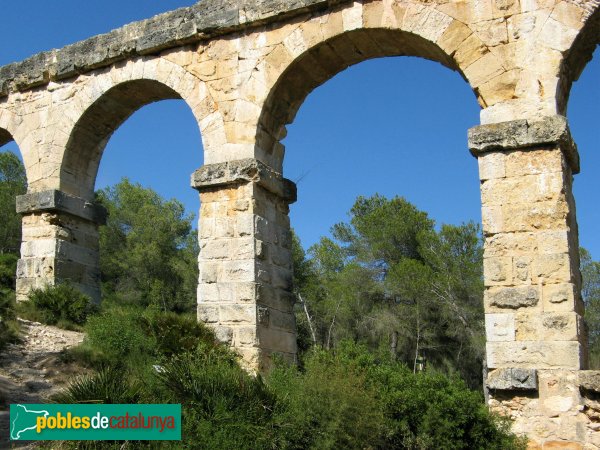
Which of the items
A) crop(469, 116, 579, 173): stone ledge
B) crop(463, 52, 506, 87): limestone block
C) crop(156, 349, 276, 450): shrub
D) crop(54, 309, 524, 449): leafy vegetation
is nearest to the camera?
crop(156, 349, 276, 450): shrub

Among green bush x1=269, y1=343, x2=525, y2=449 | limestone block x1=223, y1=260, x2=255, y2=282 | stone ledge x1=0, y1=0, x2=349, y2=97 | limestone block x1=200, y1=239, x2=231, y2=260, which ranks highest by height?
stone ledge x1=0, y1=0, x2=349, y2=97

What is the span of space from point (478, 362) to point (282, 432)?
1311cm

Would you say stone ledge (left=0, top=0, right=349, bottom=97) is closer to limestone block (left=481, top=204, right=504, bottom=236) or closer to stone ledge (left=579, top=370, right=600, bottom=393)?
limestone block (left=481, top=204, right=504, bottom=236)

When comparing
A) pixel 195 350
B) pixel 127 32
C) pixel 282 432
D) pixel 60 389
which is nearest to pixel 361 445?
pixel 282 432

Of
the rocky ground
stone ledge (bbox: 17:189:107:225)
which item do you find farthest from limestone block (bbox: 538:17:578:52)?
stone ledge (bbox: 17:189:107:225)

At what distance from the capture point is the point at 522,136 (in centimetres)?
660

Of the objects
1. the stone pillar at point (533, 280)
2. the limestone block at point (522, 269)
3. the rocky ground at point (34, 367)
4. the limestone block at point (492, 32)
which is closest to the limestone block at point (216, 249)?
the rocky ground at point (34, 367)

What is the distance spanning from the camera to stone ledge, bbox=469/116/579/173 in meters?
6.50

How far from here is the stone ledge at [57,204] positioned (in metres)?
9.82

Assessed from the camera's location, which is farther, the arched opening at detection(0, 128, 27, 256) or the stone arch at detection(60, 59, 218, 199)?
the arched opening at detection(0, 128, 27, 256)

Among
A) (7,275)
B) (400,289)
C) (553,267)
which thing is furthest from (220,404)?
(400,289)

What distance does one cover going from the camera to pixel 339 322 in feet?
61.8

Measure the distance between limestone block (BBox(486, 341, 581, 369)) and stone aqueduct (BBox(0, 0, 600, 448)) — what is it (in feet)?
0.04

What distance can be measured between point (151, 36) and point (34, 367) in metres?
4.38
